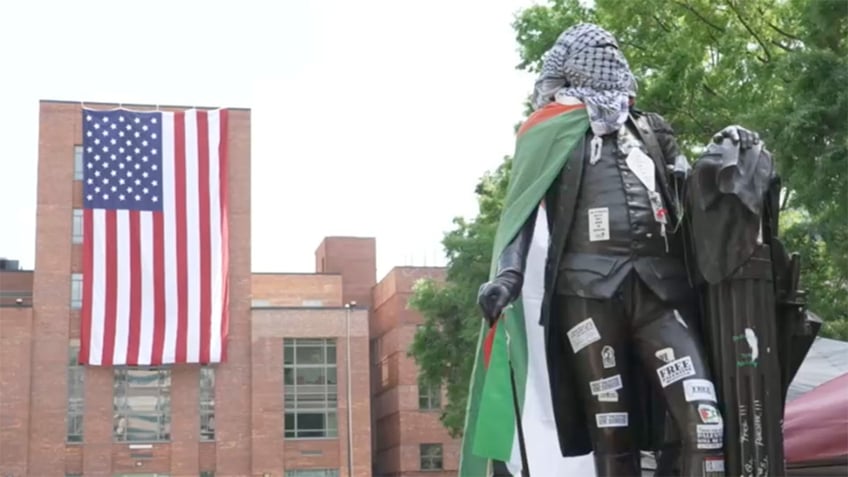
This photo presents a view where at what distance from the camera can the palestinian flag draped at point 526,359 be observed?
4504mm

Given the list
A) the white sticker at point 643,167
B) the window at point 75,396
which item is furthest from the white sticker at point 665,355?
the window at point 75,396

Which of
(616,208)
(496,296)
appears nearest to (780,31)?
(616,208)

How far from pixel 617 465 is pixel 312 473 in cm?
5878

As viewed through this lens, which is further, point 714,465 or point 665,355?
point 665,355

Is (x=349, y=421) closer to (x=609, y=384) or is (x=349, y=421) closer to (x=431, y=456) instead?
(x=431, y=456)

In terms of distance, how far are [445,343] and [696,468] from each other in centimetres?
2896

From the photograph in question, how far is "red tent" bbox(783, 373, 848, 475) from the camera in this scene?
6.91 m

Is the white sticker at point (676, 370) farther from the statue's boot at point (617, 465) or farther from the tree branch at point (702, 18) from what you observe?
the tree branch at point (702, 18)

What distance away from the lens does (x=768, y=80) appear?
16.4 metres

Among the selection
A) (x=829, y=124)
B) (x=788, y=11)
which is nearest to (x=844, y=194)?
(x=829, y=124)

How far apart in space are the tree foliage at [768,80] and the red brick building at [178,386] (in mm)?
36707

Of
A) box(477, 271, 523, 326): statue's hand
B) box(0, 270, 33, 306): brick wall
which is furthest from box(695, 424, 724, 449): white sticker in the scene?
box(0, 270, 33, 306): brick wall

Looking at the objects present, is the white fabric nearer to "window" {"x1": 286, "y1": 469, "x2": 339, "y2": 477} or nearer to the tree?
the tree

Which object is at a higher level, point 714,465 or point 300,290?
point 300,290
